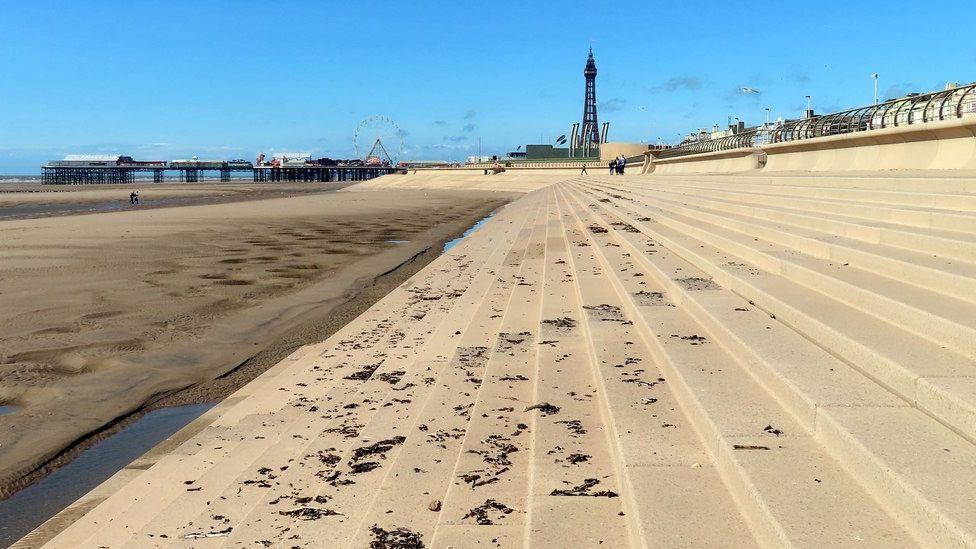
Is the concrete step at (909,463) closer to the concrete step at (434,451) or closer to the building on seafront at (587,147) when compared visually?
the concrete step at (434,451)

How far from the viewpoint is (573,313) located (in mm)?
6848

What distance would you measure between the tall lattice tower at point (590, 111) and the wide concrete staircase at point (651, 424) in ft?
464

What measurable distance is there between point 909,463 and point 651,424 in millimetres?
1263

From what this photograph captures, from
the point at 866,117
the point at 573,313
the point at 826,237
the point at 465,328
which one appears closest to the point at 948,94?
the point at 866,117

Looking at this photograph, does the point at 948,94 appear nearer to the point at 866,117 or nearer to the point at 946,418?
the point at 866,117

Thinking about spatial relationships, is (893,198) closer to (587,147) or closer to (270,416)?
(270,416)

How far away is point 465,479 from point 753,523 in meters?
1.32

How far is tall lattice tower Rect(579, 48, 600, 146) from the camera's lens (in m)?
152

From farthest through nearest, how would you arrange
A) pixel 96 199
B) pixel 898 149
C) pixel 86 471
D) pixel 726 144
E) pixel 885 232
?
pixel 96 199 < pixel 726 144 < pixel 898 149 < pixel 885 232 < pixel 86 471

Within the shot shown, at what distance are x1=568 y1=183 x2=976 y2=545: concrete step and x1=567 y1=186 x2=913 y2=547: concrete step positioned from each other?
0.19ft

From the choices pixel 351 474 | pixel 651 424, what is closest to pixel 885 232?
pixel 651 424

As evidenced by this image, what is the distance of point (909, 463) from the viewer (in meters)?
2.38

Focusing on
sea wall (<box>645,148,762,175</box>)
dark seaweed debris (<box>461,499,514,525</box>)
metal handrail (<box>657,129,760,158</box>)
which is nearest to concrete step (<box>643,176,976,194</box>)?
dark seaweed debris (<box>461,499,514,525</box>)

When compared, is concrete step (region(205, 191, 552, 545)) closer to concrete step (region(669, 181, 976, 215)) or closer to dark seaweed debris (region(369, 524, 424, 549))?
dark seaweed debris (region(369, 524, 424, 549))
